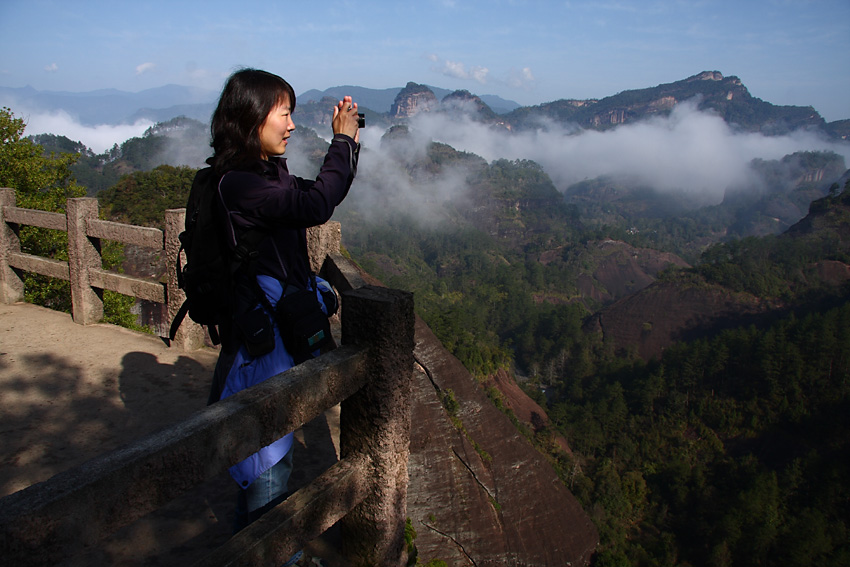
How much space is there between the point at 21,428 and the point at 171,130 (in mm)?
156675

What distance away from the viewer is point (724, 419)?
46.5 m

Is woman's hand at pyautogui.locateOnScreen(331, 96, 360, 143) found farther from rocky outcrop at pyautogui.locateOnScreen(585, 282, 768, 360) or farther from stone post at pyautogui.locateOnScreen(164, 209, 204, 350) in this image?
rocky outcrop at pyautogui.locateOnScreen(585, 282, 768, 360)

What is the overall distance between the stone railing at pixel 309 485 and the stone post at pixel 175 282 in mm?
1708

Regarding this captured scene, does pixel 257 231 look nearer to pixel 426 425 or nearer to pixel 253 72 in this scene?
pixel 253 72

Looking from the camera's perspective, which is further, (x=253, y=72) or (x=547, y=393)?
(x=547, y=393)

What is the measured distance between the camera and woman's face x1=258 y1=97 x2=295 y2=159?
1.93 meters

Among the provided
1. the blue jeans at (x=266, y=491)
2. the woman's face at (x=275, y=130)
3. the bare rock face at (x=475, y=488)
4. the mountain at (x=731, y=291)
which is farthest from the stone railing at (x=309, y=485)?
the mountain at (x=731, y=291)

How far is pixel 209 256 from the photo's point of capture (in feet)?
5.97

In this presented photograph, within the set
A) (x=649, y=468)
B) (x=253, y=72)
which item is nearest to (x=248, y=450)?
(x=253, y=72)

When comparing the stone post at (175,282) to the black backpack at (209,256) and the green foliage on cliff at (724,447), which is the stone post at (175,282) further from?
the green foliage on cliff at (724,447)

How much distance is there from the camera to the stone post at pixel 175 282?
4.29 m

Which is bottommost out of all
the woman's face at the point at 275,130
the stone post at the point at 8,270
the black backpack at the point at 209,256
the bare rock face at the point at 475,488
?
the bare rock face at the point at 475,488

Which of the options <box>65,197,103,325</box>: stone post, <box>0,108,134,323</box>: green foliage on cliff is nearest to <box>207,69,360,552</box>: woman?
<box>65,197,103,325</box>: stone post

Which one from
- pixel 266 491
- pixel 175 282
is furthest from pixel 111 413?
pixel 266 491
